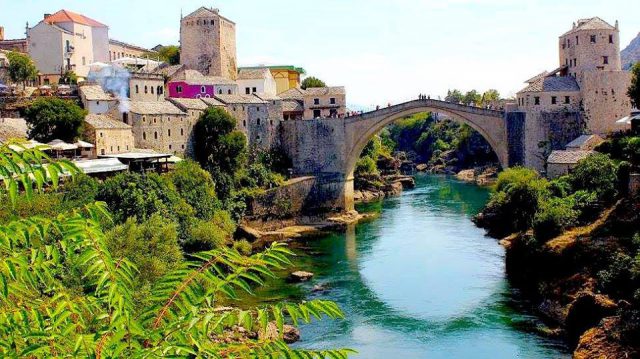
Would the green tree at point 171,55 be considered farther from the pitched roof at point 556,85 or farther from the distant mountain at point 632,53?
the distant mountain at point 632,53

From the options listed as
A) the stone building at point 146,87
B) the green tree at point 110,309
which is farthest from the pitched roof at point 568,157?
the green tree at point 110,309

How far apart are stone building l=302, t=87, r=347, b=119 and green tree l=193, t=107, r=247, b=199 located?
994 cm

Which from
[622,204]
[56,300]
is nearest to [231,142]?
[622,204]

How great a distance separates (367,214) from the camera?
153 feet

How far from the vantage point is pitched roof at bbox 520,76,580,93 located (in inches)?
1735

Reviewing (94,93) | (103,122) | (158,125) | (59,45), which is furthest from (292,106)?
(103,122)

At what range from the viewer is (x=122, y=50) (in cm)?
6475

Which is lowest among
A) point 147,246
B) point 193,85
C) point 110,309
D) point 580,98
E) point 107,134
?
point 147,246

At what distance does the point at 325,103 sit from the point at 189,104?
11.0 m

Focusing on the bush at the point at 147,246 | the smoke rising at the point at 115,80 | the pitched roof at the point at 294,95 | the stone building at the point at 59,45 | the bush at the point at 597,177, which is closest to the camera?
the bush at the point at 147,246

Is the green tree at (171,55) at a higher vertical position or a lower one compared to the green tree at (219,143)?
higher

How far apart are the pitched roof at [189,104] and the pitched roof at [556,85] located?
60.6 feet

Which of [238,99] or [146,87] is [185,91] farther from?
[146,87]

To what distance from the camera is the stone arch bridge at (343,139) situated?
152ft
